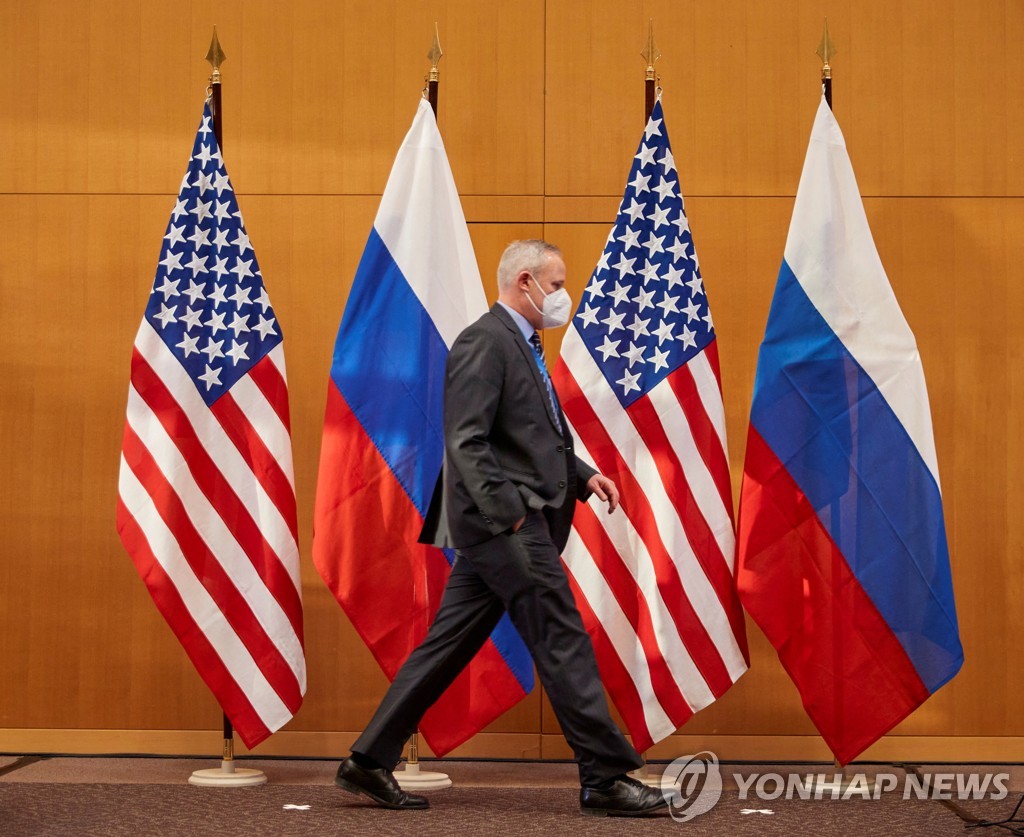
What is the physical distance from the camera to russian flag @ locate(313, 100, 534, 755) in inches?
159

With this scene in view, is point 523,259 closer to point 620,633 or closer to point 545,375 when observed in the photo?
point 545,375

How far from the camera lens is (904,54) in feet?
15.9

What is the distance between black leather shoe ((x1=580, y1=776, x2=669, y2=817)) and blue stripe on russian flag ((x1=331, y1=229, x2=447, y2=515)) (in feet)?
3.52

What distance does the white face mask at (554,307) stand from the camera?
144 inches

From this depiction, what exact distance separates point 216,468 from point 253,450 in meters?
0.13

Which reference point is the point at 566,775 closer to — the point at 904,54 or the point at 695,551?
the point at 695,551

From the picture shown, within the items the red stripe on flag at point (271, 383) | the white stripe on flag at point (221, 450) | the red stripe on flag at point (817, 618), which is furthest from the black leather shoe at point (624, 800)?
the red stripe on flag at point (271, 383)

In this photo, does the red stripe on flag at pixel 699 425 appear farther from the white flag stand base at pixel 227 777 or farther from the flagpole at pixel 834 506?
the white flag stand base at pixel 227 777

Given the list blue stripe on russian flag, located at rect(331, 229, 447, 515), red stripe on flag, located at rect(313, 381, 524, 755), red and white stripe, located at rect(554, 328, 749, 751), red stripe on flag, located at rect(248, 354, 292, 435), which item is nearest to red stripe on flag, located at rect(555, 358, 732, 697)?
red and white stripe, located at rect(554, 328, 749, 751)

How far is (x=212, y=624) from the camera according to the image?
13.2 ft

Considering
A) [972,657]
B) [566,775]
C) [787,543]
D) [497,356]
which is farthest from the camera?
[972,657]

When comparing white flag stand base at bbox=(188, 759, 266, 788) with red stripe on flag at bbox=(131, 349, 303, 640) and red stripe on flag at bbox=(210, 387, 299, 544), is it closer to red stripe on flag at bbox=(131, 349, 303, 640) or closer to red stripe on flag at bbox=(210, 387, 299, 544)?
red stripe on flag at bbox=(131, 349, 303, 640)

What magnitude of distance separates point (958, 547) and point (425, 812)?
7.59 ft

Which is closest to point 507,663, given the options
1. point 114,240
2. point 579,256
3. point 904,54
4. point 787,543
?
point 787,543
